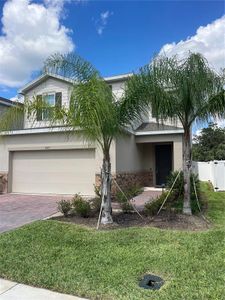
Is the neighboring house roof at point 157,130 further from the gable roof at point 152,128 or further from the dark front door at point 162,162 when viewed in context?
the dark front door at point 162,162

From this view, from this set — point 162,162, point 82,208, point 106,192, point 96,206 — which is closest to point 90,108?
point 106,192

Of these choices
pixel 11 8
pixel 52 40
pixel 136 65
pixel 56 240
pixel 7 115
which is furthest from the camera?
pixel 52 40

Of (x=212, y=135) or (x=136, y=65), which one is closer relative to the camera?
(x=136, y=65)

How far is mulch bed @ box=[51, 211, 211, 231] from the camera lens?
7.89 metres

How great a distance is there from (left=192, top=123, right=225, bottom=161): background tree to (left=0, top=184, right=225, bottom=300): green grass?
1547 inches

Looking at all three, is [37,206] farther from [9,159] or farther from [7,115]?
[9,159]

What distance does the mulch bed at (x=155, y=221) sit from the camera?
7.89m

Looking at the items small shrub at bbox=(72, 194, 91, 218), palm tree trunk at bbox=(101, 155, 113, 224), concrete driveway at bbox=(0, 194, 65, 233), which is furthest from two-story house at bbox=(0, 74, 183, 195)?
palm tree trunk at bbox=(101, 155, 113, 224)

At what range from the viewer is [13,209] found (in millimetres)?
11141

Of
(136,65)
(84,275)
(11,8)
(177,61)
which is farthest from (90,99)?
(11,8)

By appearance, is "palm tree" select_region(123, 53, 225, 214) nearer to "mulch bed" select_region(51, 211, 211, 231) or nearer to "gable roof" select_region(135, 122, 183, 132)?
"mulch bed" select_region(51, 211, 211, 231)

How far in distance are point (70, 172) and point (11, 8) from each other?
27.3 feet

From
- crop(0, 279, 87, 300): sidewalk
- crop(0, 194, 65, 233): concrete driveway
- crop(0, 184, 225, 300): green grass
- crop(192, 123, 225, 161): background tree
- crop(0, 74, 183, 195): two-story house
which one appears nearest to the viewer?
crop(0, 279, 87, 300): sidewalk

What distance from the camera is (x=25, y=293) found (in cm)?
424
